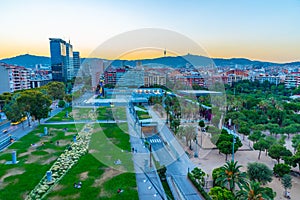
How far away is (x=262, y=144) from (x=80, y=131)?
14815 millimetres

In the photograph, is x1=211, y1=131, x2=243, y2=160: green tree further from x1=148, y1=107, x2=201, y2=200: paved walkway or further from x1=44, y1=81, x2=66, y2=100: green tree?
x1=44, y1=81, x2=66, y2=100: green tree

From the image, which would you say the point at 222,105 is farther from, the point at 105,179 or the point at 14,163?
the point at 14,163

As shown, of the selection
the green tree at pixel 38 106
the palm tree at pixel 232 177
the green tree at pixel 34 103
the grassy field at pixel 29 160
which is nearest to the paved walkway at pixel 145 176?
the palm tree at pixel 232 177

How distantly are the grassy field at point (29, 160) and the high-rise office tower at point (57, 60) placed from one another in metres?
47.2

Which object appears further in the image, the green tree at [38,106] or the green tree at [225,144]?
the green tree at [38,106]

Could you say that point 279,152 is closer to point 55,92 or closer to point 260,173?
point 260,173

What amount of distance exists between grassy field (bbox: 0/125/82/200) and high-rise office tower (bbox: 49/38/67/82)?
4721 cm

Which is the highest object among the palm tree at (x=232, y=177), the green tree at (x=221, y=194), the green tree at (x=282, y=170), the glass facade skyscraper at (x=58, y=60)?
the glass facade skyscraper at (x=58, y=60)

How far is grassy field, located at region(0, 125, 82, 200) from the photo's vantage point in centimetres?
969

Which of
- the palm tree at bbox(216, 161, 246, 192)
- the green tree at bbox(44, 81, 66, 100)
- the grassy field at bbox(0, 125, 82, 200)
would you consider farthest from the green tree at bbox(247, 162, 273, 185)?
the green tree at bbox(44, 81, 66, 100)

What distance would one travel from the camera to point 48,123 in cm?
2195

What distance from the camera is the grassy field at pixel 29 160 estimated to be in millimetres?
9687

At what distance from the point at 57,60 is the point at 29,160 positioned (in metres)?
57.4

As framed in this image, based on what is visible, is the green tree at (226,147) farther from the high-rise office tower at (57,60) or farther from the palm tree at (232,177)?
the high-rise office tower at (57,60)
